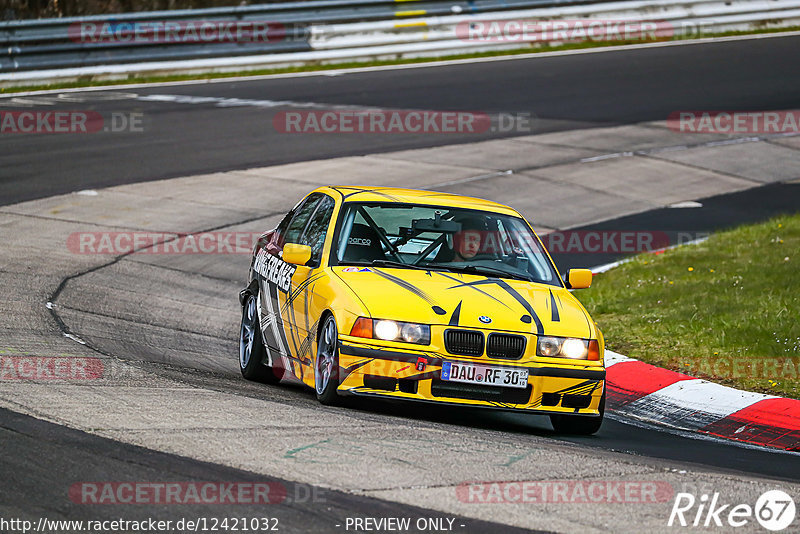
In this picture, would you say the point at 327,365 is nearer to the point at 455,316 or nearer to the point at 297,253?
the point at 455,316

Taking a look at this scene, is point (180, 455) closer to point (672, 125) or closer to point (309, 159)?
point (309, 159)

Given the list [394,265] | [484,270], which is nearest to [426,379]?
[394,265]

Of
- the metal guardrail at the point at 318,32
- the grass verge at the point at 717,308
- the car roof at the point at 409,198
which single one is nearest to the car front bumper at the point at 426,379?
the car roof at the point at 409,198

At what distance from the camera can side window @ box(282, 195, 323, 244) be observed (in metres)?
9.41

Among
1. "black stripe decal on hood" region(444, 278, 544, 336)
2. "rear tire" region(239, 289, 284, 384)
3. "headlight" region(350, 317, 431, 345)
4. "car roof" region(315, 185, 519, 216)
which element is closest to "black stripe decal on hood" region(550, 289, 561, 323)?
"black stripe decal on hood" region(444, 278, 544, 336)

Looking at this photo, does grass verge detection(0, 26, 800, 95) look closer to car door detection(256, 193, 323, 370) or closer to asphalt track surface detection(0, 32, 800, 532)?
asphalt track surface detection(0, 32, 800, 532)

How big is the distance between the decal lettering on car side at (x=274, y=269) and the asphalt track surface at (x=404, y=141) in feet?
2.61

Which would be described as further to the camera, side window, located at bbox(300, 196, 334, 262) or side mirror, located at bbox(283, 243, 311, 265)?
side window, located at bbox(300, 196, 334, 262)

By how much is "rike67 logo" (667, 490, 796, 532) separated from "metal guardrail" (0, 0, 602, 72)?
21.0 m

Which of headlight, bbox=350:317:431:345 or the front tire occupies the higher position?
headlight, bbox=350:317:431:345

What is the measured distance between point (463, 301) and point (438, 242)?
3.46 ft

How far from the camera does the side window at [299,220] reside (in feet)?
30.9

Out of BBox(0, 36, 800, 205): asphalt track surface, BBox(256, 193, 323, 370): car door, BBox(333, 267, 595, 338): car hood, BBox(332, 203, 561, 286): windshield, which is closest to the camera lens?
BBox(333, 267, 595, 338): car hood

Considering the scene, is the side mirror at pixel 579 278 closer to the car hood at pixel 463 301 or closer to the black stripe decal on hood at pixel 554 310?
the car hood at pixel 463 301
